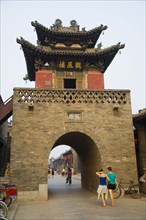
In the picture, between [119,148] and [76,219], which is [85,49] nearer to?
[119,148]

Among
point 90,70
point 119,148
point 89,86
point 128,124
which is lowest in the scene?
point 119,148

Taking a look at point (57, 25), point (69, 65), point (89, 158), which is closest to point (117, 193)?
point (89, 158)

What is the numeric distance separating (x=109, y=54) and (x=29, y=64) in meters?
4.81

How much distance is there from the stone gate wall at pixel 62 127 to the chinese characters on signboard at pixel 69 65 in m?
2.74

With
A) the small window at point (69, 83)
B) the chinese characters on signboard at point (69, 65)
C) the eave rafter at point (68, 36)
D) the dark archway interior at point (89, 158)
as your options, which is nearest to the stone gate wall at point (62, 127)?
the dark archway interior at point (89, 158)

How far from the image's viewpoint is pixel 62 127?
9.74 metres

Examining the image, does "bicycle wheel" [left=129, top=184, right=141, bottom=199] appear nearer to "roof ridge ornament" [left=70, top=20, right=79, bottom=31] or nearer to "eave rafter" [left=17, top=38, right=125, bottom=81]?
"eave rafter" [left=17, top=38, right=125, bottom=81]

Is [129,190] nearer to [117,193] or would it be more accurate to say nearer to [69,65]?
[117,193]

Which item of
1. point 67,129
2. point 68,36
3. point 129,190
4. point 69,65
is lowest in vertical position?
point 129,190

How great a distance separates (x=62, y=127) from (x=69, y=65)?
4.45 m

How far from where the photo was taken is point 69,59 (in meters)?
12.7

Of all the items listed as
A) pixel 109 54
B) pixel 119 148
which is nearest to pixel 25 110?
pixel 119 148

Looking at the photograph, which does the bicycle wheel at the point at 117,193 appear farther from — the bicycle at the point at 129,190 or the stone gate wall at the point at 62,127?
the stone gate wall at the point at 62,127

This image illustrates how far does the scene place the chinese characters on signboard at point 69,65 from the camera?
12539 mm
